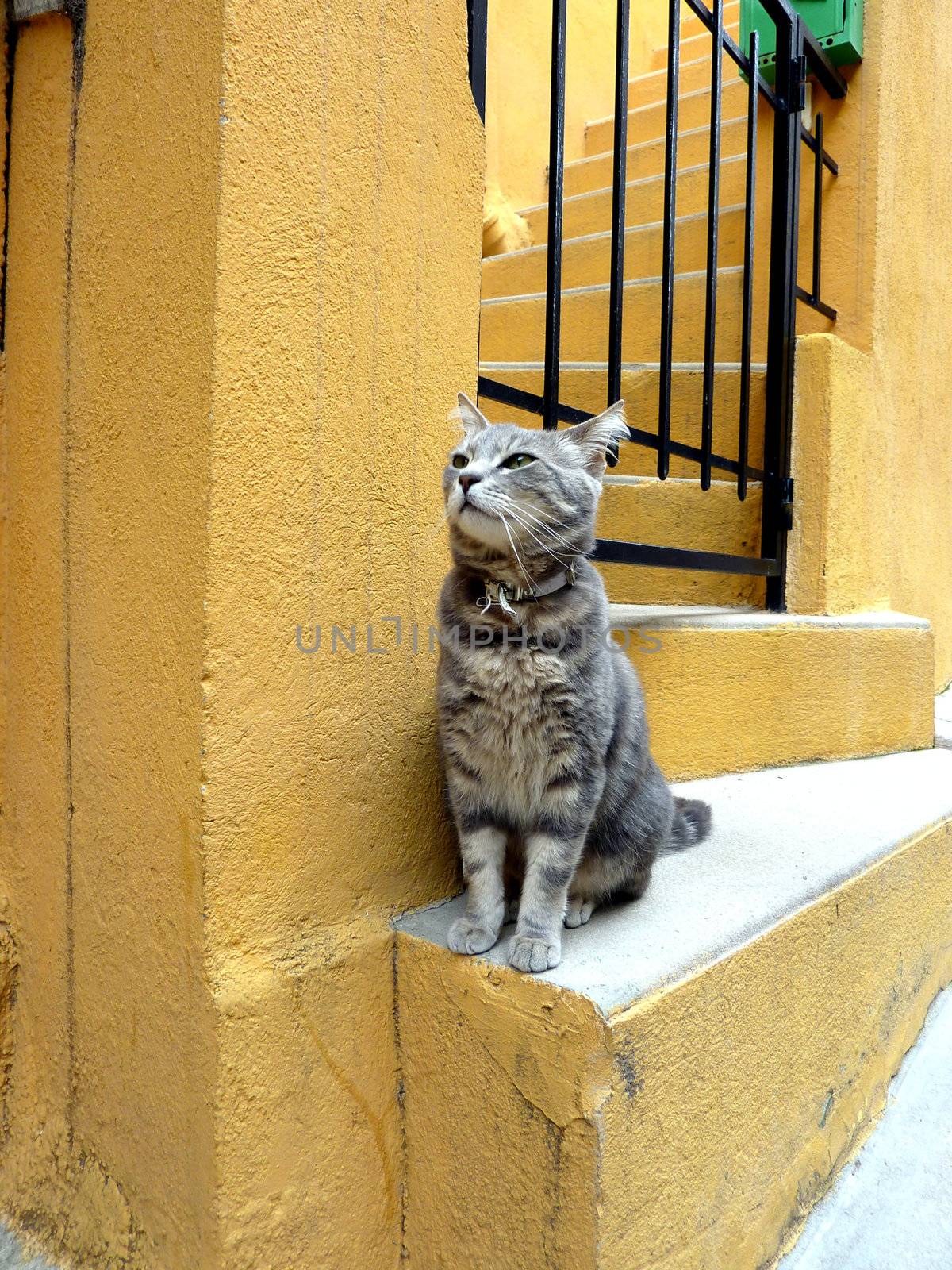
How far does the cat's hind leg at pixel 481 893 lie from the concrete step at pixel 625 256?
8.46 feet

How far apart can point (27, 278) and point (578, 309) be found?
Result: 2.45m

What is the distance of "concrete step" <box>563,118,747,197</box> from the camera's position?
3678 millimetres

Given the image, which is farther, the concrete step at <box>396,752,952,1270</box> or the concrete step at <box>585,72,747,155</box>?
the concrete step at <box>585,72,747,155</box>

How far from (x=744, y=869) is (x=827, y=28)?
286 cm

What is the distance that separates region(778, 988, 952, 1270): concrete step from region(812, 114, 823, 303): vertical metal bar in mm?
2439

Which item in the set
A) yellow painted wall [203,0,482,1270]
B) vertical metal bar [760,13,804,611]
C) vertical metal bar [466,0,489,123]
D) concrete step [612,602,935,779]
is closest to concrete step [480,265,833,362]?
vertical metal bar [760,13,804,611]

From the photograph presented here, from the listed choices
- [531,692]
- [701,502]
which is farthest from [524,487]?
[701,502]

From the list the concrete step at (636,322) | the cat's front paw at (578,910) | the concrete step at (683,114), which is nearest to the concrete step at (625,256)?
the concrete step at (636,322)

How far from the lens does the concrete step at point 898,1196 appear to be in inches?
61.1

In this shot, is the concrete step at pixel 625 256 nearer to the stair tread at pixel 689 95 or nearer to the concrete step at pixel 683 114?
the concrete step at pixel 683 114

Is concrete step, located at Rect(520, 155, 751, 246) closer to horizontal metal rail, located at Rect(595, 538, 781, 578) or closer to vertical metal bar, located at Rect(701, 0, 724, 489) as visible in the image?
vertical metal bar, located at Rect(701, 0, 724, 489)

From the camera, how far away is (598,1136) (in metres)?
1.14

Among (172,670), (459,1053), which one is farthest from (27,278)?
(459,1053)

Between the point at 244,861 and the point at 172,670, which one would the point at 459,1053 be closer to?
the point at 244,861
